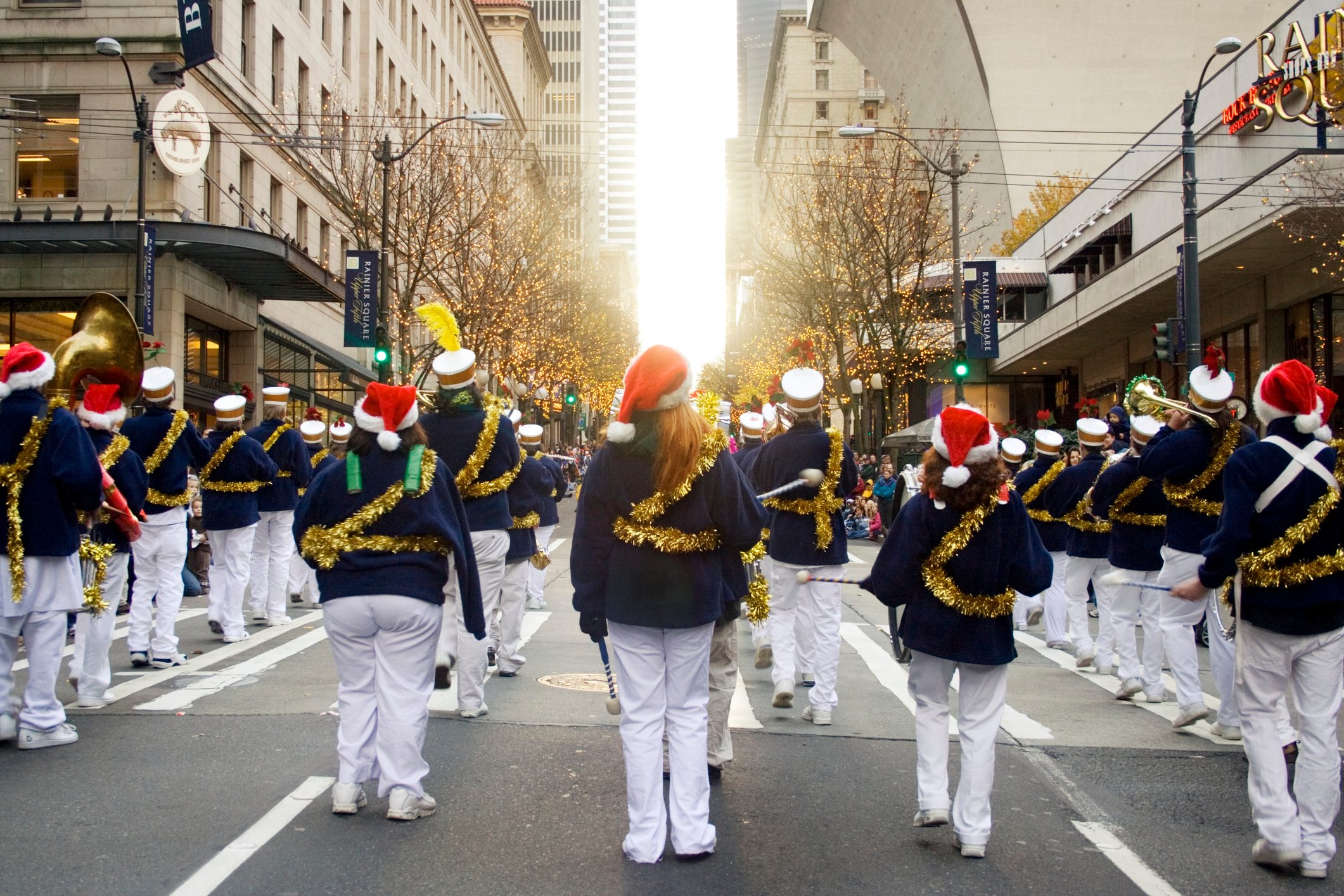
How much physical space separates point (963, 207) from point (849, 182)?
2216 centimetres

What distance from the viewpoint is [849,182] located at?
107 ft

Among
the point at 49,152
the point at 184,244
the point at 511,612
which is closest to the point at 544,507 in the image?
the point at 511,612

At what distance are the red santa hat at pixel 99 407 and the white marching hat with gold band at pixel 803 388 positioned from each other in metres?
4.44

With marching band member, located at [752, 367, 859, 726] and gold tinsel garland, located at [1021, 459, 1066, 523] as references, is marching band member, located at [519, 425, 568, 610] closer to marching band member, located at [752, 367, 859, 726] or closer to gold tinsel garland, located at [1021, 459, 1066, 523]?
marching band member, located at [752, 367, 859, 726]

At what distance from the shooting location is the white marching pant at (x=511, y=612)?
8984 millimetres

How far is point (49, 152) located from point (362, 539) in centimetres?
2463

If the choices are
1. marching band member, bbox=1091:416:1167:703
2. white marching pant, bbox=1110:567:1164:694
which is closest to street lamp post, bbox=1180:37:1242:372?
marching band member, bbox=1091:416:1167:703

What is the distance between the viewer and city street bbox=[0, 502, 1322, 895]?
472 centimetres

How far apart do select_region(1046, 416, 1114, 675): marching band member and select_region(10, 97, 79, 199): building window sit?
2294 cm

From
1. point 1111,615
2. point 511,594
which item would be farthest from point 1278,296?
point 511,594

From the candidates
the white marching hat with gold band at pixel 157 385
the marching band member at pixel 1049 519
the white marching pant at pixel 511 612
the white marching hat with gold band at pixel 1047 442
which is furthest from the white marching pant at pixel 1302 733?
the white marching hat with gold band at pixel 157 385

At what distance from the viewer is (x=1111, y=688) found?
9289 mm

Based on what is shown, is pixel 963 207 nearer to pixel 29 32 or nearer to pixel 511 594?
pixel 29 32

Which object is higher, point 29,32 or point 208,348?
point 29,32
